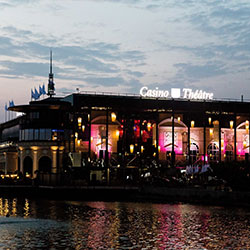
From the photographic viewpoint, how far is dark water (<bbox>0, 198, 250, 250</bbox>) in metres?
40.0

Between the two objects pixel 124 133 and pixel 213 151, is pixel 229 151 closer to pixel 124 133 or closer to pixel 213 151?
pixel 213 151

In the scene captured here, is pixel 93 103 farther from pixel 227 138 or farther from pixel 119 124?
pixel 227 138

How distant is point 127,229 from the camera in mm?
49156

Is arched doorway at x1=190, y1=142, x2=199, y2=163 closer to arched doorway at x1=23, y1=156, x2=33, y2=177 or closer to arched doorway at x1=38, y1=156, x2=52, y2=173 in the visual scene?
arched doorway at x1=38, y1=156, x2=52, y2=173

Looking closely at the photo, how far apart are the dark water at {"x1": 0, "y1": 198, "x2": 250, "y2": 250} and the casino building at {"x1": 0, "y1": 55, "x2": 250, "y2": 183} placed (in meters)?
63.4

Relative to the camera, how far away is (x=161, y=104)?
140 metres

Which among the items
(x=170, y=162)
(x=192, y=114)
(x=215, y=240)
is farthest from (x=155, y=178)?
(x=215, y=240)

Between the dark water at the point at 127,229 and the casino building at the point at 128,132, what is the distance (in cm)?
6343

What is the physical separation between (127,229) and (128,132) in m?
88.6

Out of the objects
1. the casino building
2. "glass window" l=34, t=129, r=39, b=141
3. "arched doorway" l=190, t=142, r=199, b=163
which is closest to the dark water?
the casino building

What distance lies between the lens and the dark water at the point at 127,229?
4000cm

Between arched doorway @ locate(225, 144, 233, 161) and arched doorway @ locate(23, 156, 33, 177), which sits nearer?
arched doorway @ locate(23, 156, 33, 177)

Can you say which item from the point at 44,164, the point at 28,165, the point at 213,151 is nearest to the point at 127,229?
the point at 44,164

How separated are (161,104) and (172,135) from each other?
10120 millimetres
